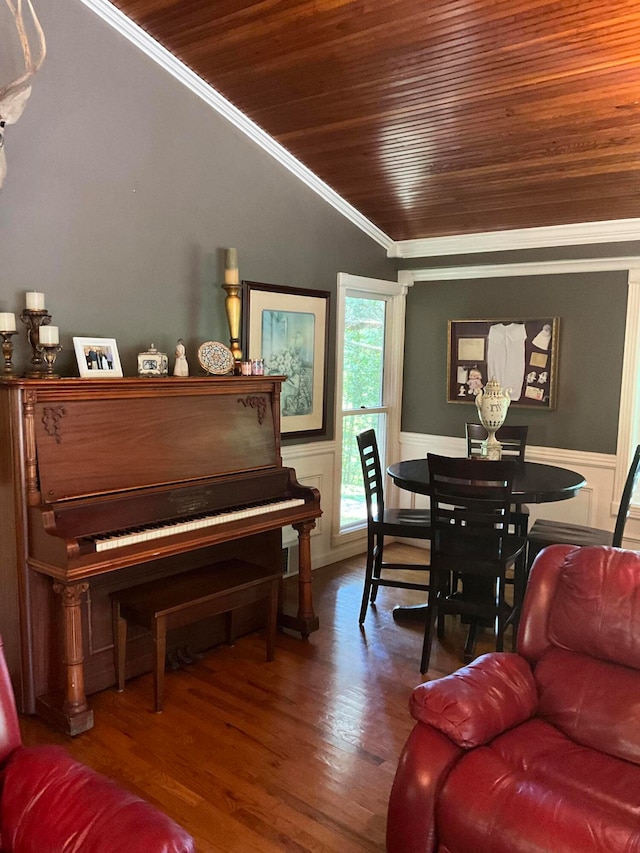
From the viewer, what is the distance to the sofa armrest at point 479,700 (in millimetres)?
1827

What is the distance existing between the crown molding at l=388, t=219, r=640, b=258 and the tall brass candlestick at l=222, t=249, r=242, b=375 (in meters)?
1.80

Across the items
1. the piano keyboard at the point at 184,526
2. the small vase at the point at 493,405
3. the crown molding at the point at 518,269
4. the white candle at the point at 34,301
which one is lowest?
the piano keyboard at the point at 184,526

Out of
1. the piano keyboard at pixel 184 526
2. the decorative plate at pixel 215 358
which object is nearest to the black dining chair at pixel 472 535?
the piano keyboard at pixel 184 526

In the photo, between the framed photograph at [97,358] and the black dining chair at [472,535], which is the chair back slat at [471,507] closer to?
the black dining chair at [472,535]

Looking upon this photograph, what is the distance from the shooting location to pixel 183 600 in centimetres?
287

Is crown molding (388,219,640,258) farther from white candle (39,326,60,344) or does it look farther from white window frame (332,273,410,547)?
white candle (39,326,60,344)

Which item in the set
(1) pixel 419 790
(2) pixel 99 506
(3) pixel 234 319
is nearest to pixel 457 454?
(3) pixel 234 319

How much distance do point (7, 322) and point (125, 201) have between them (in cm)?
90

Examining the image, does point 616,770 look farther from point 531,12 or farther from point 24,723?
point 531,12

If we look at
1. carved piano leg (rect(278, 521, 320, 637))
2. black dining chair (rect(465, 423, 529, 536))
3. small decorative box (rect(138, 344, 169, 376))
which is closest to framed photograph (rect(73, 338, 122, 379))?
small decorative box (rect(138, 344, 169, 376))

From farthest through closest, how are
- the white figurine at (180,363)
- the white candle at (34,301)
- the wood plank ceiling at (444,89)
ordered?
1. the white figurine at (180,363)
2. the white candle at (34,301)
3. the wood plank ceiling at (444,89)

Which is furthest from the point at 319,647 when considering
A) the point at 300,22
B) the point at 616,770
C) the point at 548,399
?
the point at 300,22

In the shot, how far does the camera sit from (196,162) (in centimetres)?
360

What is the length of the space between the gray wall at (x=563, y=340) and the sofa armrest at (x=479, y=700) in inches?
104
